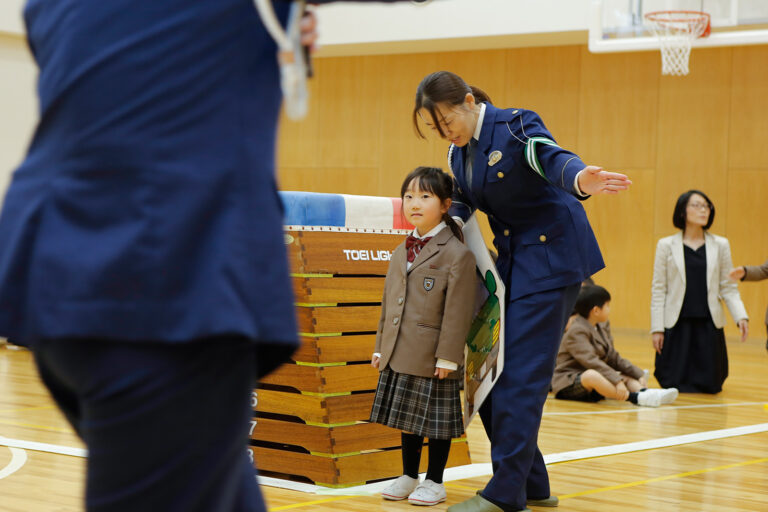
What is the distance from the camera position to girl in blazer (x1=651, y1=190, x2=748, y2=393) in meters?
7.50

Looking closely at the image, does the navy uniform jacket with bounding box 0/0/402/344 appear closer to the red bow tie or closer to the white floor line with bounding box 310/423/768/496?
the red bow tie

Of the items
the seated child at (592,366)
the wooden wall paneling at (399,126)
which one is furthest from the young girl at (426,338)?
the wooden wall paneling at (399,126)

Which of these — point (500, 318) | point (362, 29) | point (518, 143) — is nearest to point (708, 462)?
point (500, 318)

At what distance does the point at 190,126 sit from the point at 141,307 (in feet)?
0.64

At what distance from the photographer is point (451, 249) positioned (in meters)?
3.55

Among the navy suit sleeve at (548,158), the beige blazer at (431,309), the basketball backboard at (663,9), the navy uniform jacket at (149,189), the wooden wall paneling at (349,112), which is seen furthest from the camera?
the wooden wall paneling at (349,112)

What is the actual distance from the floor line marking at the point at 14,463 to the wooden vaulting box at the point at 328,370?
3.13 ft

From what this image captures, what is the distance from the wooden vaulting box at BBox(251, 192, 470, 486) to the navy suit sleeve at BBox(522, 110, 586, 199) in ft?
3.49

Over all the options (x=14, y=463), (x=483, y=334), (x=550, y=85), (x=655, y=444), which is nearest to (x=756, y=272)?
(x=655, y=444)

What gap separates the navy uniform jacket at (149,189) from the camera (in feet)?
3.16

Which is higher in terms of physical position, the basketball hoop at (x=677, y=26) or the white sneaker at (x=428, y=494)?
the basketball hoop at (x=677, y=26)

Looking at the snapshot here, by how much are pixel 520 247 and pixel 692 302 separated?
15.7 ft

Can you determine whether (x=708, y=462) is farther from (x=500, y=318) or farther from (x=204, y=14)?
(x=204, y=14)

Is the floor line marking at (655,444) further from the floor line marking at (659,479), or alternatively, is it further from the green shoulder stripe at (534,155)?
the green shoulder stripe at (534,155)
